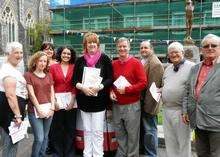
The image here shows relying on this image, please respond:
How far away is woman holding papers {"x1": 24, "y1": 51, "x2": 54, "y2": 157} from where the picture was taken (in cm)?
507

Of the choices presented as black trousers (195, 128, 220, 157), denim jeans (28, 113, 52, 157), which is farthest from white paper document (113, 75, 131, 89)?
black trousers (195, 128, 220, 157)

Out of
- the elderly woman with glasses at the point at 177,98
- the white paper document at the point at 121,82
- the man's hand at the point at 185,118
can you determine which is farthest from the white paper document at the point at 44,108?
the man's hand at the point at 185,118

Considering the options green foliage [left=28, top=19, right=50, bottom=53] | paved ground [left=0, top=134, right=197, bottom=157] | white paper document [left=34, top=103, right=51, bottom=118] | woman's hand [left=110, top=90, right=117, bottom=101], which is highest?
green foliage [left=28, top=19, right=50, bottom=53]

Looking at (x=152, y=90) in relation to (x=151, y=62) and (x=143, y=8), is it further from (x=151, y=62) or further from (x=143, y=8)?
(x=143, y=8)

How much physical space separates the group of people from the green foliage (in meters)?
38.7

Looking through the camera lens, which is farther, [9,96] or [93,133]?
[93,133]

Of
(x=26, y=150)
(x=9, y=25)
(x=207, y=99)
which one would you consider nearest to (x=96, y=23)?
(x=9, y=25)

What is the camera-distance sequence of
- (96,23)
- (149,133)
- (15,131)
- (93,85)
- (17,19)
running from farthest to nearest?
(17,19)
(96,23)
(149,133)
(93,85)
(15,131)

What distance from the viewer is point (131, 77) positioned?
5254mm

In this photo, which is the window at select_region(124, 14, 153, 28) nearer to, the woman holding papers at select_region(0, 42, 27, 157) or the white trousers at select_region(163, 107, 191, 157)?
the white trousers at select_region(163, 107, 191, 157)

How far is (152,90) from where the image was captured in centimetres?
516

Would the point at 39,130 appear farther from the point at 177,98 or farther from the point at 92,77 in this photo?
Answer: the point at 177,98

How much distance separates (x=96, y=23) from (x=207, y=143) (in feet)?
112

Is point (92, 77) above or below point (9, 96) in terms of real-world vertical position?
above
